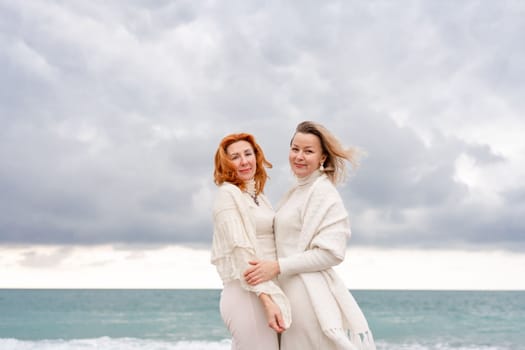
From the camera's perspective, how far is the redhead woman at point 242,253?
12.8 feet

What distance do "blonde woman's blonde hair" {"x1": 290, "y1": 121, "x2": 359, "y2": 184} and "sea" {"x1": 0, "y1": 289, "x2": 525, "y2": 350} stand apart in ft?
42.3

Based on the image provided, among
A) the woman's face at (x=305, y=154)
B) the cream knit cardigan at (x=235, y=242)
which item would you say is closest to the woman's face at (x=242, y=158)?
the cream knit cardigan at (x=235, y=242)

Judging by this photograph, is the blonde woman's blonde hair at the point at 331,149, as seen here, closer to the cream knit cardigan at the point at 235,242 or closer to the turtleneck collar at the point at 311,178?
the turtleneck collar at the point at 311,178

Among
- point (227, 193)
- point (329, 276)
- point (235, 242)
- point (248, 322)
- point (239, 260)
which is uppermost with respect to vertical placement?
point (227, 193)

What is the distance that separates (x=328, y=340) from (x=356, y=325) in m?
0.21

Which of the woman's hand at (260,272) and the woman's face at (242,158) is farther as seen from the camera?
the woman's face at (242,158)

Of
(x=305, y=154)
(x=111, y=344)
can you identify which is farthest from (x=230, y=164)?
(x=111, y=344)

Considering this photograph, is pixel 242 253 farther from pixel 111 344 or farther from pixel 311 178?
pixel 111 344

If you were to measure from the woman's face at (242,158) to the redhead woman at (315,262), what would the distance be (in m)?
0.30

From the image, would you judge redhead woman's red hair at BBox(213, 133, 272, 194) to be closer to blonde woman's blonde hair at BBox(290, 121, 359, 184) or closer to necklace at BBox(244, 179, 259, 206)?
necklace at BBox(244, 179, 259, 206)

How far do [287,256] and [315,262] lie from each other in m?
0.23

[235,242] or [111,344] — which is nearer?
[235,242]

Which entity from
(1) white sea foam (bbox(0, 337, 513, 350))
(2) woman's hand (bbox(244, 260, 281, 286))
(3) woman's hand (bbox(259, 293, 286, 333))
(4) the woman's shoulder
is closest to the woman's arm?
(2) woman's hand (bbox(244, 260, 281, 286))

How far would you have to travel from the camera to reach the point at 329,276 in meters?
4.11
